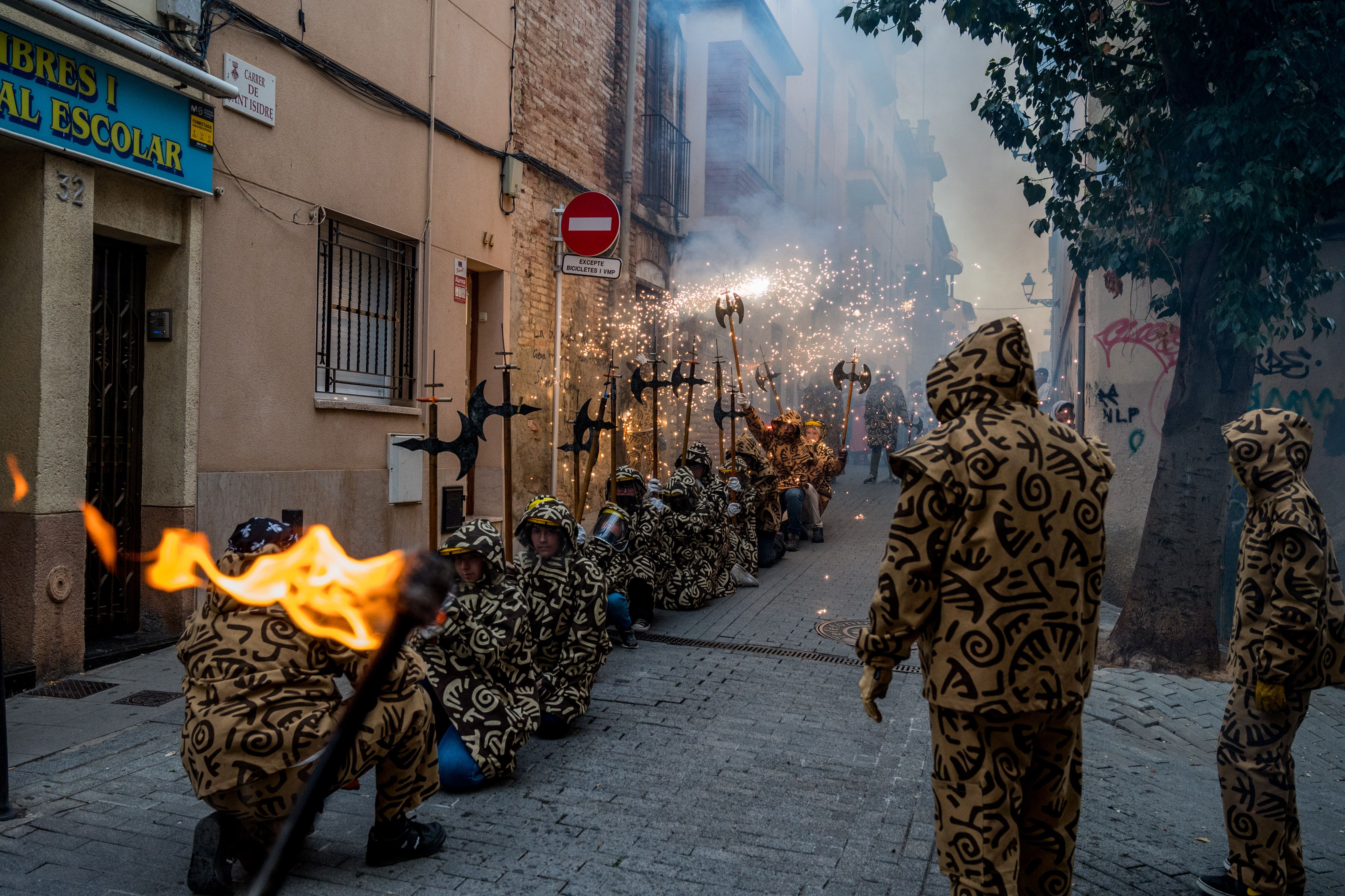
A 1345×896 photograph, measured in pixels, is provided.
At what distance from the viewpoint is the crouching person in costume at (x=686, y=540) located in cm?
932

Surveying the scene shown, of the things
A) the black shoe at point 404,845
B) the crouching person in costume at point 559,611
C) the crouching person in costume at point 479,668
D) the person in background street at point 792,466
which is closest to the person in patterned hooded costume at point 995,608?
the black shoe at point 404,845

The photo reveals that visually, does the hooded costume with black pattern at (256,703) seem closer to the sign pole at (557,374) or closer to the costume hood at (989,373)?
the costume hood at (989,373)

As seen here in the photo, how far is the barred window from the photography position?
8750 millimetres

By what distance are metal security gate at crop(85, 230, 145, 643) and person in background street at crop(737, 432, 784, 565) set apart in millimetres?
6843

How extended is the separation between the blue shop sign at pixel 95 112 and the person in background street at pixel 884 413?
14.6 meters

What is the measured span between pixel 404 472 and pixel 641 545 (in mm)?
A: 2353

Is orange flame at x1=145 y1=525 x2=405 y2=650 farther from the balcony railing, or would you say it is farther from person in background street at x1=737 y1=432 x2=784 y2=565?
the balcony railing

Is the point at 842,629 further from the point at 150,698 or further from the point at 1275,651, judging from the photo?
the point at 150,698

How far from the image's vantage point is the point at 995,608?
294 centimetres

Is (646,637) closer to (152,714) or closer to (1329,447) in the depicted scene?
(152,714)

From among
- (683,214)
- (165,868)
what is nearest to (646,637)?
(165,868)

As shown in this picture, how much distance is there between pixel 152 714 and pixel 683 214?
13093 millimetres

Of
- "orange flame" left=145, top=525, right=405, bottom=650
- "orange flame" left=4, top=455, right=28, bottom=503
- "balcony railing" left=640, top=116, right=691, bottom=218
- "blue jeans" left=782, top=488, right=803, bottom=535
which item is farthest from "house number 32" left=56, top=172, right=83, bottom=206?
"balcony railing" left=640, top=116, right=691, bottom=218

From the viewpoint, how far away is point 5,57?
566 cm
